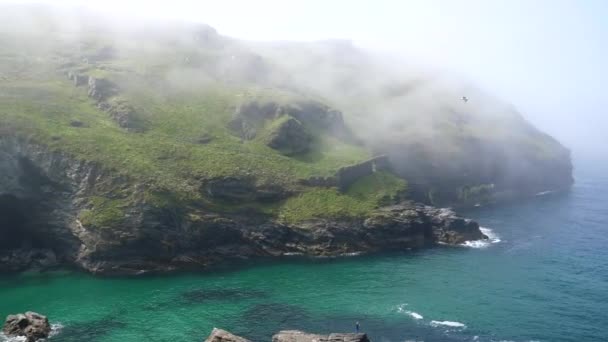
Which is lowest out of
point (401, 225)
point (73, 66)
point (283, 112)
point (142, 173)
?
point (401, 225)

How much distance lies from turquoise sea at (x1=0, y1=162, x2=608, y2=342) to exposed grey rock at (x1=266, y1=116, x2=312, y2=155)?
52.6m

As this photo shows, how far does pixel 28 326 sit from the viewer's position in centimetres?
8494

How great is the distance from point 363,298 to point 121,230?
57.9 m

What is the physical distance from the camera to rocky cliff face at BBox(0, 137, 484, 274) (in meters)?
120

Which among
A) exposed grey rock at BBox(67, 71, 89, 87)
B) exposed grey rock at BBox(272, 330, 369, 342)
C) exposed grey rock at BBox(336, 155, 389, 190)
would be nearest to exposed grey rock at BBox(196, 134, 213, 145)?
exposed grey rock at BBox(336, 155, 389, 190)

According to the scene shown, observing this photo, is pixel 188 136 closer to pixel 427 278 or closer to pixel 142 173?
pixel 142 173

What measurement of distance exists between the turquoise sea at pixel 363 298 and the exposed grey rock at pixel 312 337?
4632 millimetres

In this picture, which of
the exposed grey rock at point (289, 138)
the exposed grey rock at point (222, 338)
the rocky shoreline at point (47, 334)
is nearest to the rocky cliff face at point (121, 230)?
the rocky shoreline at point (47, 334)

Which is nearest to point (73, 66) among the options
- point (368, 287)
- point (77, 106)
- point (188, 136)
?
point (77, 106)

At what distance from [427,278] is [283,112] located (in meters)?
92.0

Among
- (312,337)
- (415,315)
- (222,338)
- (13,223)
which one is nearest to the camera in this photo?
(222,338)

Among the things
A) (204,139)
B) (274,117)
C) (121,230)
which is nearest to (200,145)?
(204,139)

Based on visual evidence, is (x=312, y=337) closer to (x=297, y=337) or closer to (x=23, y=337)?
(x=297, y=337)

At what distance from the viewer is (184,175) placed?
5453 inches
